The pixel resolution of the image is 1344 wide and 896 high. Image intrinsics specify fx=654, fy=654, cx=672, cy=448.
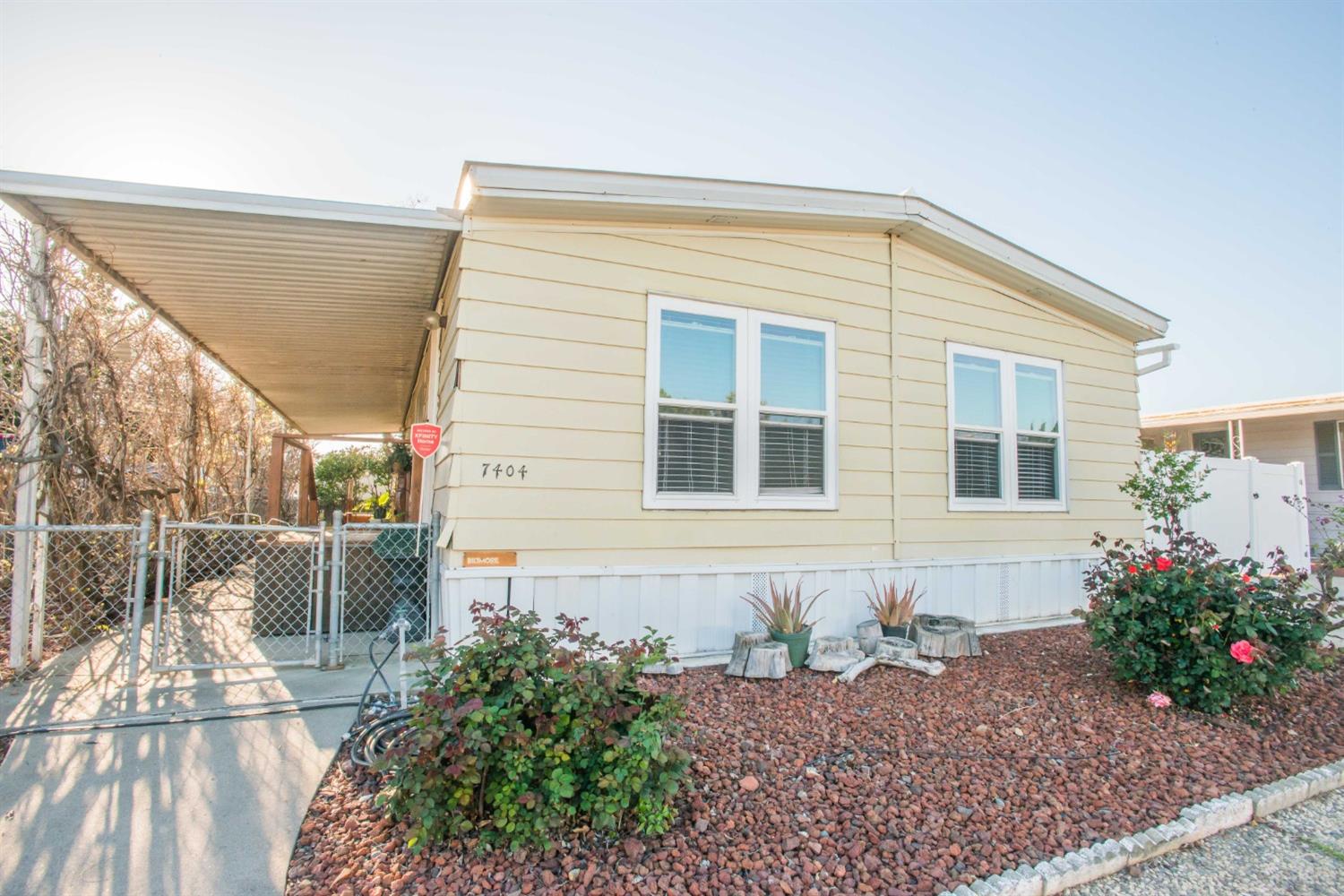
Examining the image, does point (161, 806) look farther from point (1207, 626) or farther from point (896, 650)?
point (1207, 626)

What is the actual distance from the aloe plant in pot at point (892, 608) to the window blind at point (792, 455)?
889 mm

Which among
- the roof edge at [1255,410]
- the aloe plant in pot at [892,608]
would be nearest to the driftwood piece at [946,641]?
the aloe plant in pot at [892,608]

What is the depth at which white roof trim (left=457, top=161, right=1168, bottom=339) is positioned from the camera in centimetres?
381

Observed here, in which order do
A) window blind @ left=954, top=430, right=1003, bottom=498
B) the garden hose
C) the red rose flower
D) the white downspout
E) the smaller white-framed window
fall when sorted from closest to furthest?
the garden hose → the red rose flower → window blind @ left=954, top=430, right=1003, bottom=498 → the white downspout → the smaller white-framed window

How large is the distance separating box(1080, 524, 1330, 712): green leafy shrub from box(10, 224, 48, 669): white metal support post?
614 centimetres

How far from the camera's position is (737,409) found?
4.51 meters

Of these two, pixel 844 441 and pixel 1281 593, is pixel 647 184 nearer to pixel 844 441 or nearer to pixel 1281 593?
pixel 844 441

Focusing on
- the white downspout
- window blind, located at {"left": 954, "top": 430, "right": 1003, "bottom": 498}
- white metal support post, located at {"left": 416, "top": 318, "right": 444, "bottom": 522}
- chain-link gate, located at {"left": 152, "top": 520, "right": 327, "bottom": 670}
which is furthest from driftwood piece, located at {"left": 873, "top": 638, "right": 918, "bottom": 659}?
the white downspout

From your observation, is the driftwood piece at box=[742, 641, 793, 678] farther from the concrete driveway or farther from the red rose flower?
the red rose flower

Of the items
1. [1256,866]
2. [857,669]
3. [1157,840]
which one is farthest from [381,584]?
[1256,866]

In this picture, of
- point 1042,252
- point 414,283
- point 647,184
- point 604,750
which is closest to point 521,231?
point 647,184

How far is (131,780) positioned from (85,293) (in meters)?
3.61

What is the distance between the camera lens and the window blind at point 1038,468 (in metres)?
5.83

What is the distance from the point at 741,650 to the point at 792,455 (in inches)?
57.1
